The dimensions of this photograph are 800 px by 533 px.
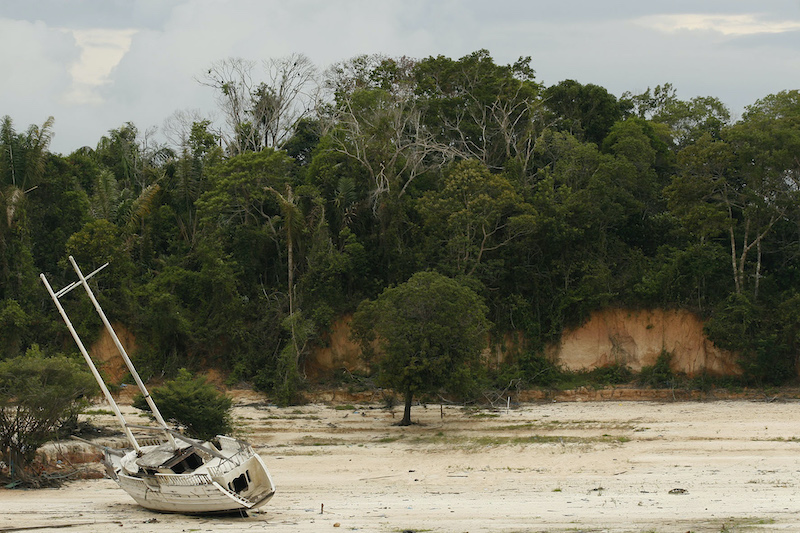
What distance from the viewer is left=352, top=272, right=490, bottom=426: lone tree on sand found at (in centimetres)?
3112

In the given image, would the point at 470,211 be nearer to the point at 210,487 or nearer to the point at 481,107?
the point at 481,107

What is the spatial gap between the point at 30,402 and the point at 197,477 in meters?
7.21

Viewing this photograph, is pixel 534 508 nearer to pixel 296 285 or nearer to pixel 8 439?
pixel 8 439

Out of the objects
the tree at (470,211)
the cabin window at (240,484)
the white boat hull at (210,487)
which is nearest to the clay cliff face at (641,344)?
the tree at (470,211)

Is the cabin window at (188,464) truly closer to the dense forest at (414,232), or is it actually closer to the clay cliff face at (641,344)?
the dense forest at (414,232)

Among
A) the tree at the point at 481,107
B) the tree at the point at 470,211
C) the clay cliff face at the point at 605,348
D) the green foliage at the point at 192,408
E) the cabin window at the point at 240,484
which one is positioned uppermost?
the tree at the point at 481,107

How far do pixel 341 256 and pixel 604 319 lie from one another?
12.1m

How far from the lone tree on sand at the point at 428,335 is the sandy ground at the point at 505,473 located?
203 centimetres

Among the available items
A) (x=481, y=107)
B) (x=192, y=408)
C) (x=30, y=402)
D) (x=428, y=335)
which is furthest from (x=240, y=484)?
(x=481, y=107)

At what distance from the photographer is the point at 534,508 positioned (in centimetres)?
1905

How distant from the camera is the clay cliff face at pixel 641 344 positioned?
38531 mm

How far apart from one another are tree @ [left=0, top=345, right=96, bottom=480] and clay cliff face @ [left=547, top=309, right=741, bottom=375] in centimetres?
2218

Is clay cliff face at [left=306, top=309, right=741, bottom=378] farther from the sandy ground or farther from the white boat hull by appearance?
the white boat hull

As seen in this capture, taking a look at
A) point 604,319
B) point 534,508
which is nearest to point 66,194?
point 604,319
